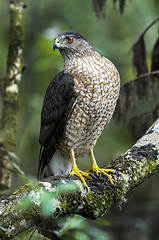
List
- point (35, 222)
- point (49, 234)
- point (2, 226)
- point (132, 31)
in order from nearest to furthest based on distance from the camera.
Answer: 1. point (2, 226)
2. point (35, 222)
3. point (49, 234)
4. point (132, 31)

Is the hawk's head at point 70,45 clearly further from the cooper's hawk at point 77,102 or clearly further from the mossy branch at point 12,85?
the mossy branch at point 12,85

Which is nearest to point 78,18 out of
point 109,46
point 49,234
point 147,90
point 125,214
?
point 109,46

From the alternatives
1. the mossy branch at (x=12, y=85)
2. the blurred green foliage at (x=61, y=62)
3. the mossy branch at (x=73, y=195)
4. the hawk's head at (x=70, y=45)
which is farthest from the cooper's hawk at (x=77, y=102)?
the blurred green foliage at (x=61, y=62)

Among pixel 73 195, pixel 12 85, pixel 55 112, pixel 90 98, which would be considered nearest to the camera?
pixel 73 195

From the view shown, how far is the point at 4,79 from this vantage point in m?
4.23

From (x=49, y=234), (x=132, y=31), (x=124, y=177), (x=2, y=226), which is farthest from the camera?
(x=132, y=31)

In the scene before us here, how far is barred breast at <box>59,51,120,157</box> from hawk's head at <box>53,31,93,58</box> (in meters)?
0.09

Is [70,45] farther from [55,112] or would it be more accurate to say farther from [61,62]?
[61,62]

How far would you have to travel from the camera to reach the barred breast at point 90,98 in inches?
137

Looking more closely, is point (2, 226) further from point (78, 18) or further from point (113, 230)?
point (78, 18)

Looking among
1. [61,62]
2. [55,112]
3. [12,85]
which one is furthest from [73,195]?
[61,62]

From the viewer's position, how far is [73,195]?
269 cm

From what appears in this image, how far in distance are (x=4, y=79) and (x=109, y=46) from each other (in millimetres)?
4675

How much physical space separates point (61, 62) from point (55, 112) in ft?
12.3
